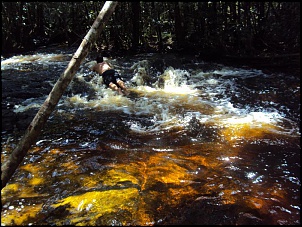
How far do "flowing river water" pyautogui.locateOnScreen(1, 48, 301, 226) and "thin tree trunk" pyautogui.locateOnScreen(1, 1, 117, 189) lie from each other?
0.97 m

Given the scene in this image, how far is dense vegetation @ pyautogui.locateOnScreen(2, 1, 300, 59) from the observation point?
10.1m

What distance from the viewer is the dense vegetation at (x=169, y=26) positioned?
10070 millimetres

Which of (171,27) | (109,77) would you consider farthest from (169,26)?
(109,77)

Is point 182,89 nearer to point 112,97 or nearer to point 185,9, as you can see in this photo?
point 112,97

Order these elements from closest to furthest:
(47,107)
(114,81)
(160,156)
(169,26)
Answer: (47,107)
(160,156)
(114,81)
(169,26)

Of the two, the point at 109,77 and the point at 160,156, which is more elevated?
the point at 109,77

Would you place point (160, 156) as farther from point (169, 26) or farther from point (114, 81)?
point (169, 26)

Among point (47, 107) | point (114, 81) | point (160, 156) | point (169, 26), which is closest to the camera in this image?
point (47, 107)

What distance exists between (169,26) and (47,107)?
A: 10897 millimetres

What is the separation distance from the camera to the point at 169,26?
40.7 feet

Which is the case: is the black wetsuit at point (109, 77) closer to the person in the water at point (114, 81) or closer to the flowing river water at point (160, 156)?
the person in the water at point (114, 81)

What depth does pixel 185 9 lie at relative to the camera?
11.7m

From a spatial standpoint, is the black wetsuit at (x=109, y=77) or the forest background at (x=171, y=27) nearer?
the black wetsuit at (x=109, y=77)

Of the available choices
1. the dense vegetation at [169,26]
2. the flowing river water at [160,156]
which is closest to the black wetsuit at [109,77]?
the flowing river water at [160,156]
